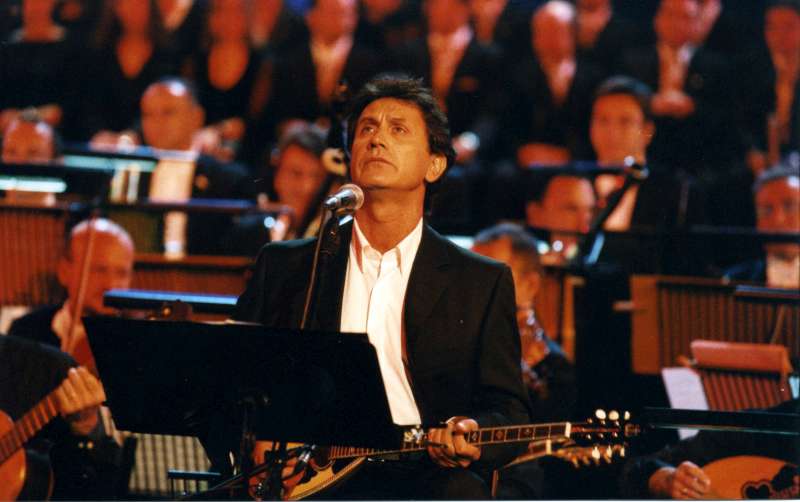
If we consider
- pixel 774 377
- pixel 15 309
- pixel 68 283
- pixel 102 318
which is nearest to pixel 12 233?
pixel 15 309

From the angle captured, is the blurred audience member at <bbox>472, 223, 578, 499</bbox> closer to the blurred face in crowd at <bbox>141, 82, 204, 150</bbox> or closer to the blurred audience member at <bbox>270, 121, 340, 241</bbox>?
the blurred audience member at <bbox>270, 121, 340, 241</bbox>

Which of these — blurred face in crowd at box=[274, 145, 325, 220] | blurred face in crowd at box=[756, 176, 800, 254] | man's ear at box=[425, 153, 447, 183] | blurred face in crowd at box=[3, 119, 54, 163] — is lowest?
man's ear at box=[425, 153, 447, 183]

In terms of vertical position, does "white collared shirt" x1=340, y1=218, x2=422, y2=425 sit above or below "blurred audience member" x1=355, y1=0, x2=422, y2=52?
below

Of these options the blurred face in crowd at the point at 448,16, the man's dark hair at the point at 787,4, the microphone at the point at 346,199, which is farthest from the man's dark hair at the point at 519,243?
the man's dark hair at the point at 787,4

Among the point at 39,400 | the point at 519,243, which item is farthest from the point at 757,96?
the point at 39,400

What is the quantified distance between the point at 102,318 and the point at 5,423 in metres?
1.47

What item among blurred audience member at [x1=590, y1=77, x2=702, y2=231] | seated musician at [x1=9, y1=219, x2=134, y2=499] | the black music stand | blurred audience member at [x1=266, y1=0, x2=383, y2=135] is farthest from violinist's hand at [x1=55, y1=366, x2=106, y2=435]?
blurred audience member at [x1=266, y1=0, x2=383, y2=135]

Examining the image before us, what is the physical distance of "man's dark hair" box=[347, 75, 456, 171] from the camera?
143 inches

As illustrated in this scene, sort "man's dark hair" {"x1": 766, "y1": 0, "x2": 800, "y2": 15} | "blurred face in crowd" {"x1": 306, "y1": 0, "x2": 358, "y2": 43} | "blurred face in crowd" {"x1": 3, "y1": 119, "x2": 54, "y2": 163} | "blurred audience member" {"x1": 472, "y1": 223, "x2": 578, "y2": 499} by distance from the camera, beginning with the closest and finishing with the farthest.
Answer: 1. "blurred audience member" {"x1": 472, "y1": 223, "x2": 578, "y2": 499}
2. "blurred face in crowd" {"x1": 3, "y1": 119, "x2": 54, "y2": 163}
3. "man's dark hair" {"x1": 766, "y1": 0, "x2": 800, "y2": 15}
4. "blurred face in crowd" {"x1": 306, "y1": 0, "x2": 358, "y2": 43}

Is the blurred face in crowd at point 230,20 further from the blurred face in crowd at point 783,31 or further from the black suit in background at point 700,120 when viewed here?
the blurred face in crowd at point 783,31

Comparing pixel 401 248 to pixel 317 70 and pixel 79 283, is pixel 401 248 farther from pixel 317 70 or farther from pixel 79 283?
pixel 317 70

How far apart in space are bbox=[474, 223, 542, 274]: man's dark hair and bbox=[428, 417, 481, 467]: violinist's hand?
1.79 meters

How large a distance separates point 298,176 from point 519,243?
6.75 feet

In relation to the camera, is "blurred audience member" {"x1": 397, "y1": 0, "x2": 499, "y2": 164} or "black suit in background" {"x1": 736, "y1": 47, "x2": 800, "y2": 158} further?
"blurred audience member" {"x1": 397, "y1": 0, "x2": 499, "y2": 164}
